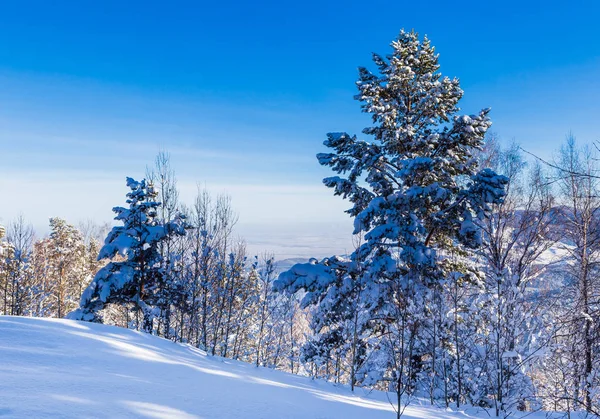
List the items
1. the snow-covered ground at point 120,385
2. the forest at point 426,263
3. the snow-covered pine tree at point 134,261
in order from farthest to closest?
the snow-covered pine tree at point 134,261, the forest at point 426,263, the snow-covered ground at point 120,385

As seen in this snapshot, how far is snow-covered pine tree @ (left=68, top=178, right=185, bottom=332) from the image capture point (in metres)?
13.4

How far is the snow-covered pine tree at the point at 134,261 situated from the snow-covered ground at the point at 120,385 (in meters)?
6.39

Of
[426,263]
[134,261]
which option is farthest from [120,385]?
[134,261]

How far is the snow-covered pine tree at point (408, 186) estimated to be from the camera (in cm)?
961

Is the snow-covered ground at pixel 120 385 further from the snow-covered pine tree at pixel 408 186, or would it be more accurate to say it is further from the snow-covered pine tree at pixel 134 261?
the snow-covered pine tree at pixel 134 261

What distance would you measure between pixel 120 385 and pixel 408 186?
9.35 metres

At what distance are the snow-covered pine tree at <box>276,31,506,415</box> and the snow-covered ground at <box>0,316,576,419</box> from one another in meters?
3.37

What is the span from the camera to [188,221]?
15781 mm

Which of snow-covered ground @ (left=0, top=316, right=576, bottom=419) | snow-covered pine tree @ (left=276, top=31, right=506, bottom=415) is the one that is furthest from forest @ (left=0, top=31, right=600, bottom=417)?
snow-covered ground @ (left=0, top=316, right=576, bottom=419)

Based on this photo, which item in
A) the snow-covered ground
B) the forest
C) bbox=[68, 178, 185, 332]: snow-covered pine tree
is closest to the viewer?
the snow-covered ground

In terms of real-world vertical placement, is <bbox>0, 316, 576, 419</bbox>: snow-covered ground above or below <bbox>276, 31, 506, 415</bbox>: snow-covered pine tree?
below

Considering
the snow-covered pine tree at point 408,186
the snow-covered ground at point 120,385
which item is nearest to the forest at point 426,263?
the snow-covered pine tree at point 408,186

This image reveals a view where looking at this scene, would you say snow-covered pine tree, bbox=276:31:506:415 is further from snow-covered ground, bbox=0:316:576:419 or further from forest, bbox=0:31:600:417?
snow-covered ground, bbox=0:316:576:419

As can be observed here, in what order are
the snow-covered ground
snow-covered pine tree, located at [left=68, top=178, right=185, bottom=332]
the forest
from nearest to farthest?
the snow-covered ground
the forest
snow-covered pine tree, located at [left=68, top=178, right=185, bottom=332]
